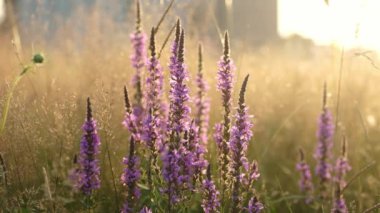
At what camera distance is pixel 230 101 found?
2.32 meters

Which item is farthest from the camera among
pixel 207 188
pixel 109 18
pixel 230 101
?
pixel 109 18

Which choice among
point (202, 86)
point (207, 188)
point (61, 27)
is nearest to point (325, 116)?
point (202, 86)

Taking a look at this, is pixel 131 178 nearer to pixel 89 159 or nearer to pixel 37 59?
pixel 89 159

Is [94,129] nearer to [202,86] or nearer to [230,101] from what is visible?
[230,101]

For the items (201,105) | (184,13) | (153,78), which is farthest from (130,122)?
(184,13)

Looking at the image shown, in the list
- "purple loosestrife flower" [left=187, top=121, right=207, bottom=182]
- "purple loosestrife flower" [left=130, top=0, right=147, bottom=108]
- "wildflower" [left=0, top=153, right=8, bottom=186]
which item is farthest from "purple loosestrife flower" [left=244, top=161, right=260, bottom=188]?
"purple loosestrife flower" [left=130, top=0, right=147, bottom=108]

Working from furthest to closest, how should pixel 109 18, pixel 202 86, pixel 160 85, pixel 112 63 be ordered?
pixel 109 18 < pixel 112 63 < pixel 202 86 < pixel 160 85

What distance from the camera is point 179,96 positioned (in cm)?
219

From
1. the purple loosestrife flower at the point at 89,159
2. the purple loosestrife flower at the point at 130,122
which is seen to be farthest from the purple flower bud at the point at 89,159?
the purple loosestrife flower at the point at 130,122

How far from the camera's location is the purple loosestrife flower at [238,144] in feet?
6.93

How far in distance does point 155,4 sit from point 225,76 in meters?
2.36

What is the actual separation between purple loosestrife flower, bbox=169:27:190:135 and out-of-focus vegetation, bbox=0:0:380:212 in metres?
0.33

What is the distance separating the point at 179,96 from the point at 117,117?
6.11ft

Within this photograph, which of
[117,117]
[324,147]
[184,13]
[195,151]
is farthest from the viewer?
[184,13]
